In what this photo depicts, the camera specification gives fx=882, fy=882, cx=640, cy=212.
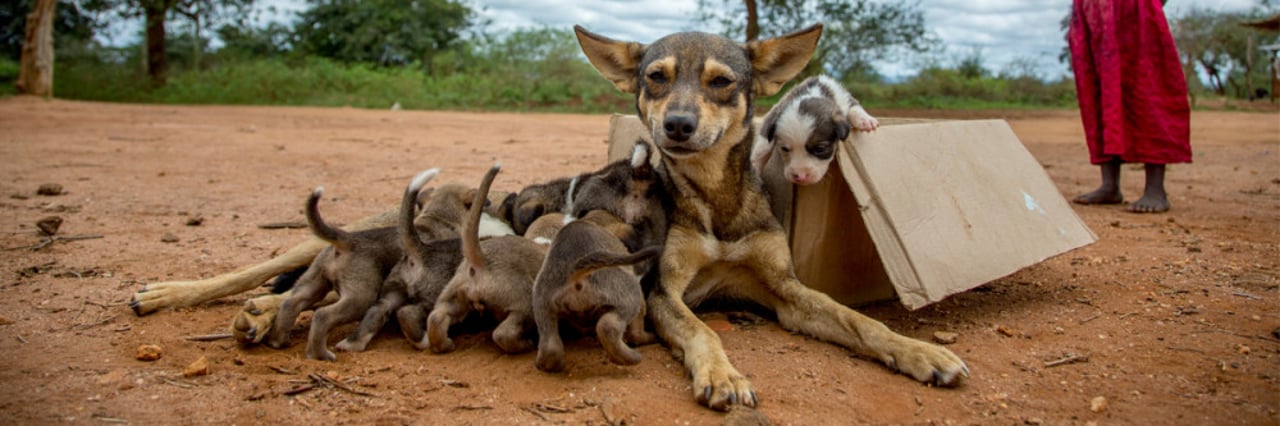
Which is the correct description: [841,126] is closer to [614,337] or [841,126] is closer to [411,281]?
[614,337]

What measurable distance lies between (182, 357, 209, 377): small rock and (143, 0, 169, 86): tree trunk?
24.1 metres

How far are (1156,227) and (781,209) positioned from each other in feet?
10.6

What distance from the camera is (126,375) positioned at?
9.73 ft

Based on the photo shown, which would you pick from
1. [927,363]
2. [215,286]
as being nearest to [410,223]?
[215,286]

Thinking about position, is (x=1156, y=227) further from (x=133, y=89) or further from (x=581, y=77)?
(x=133, y=89)

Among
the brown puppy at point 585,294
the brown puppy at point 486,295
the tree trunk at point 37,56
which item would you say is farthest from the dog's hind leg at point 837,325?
the tree trunk at point 37,56

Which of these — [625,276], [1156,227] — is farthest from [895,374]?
[1156,227]

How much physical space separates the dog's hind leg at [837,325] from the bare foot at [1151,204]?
3.98 metres

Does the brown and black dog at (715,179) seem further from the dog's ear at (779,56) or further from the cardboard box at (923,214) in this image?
the cardboard box at (923,214)

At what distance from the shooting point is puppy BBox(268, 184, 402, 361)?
3305 mm

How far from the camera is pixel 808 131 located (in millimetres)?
4043

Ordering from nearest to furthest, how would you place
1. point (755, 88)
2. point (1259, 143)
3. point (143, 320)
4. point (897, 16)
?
1. point (143, 320)
2. point (755, 88)
3. point (1259, 143)
4. point (897, 16)

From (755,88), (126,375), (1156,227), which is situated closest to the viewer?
(126,375)

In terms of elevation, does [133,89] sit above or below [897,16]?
below
